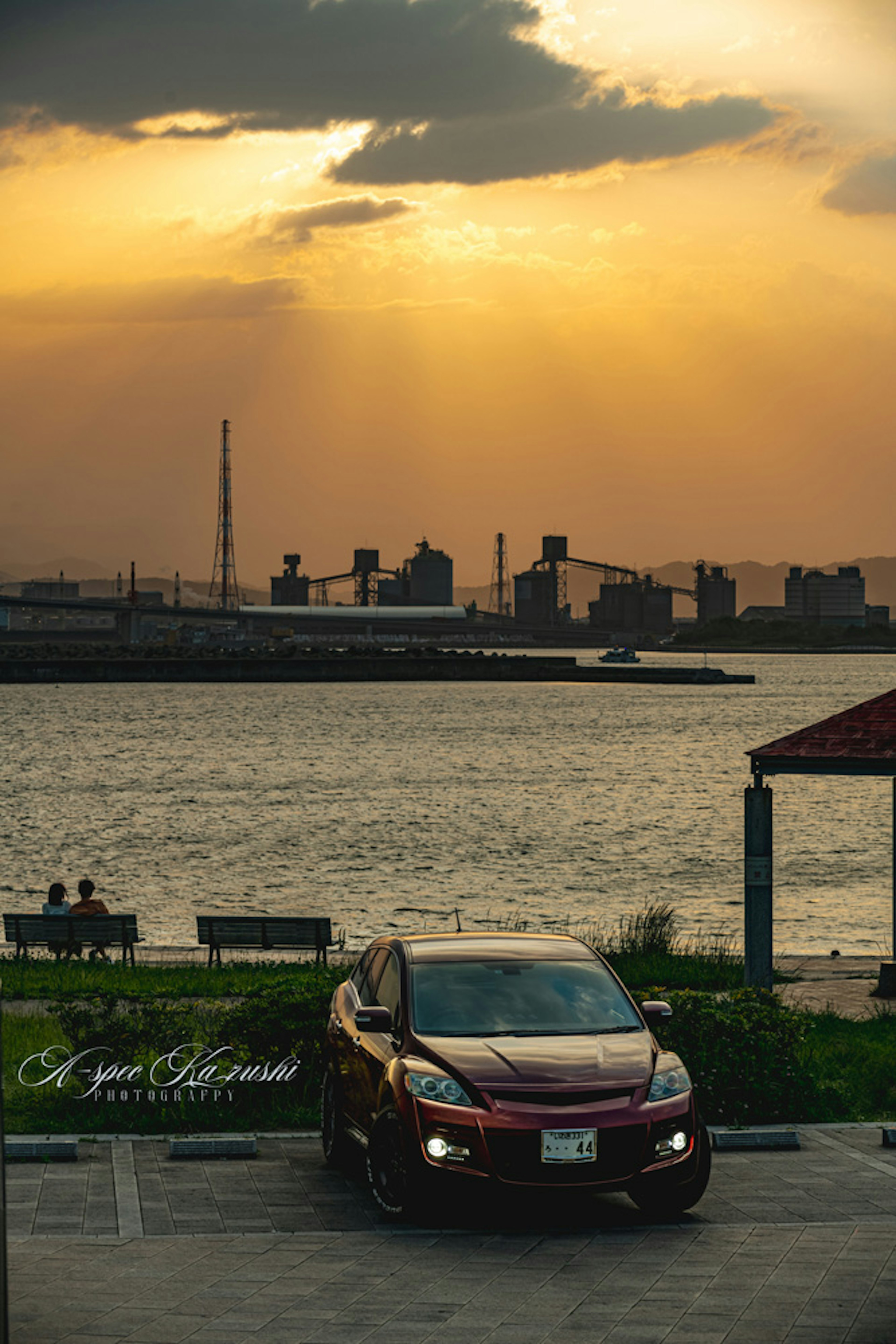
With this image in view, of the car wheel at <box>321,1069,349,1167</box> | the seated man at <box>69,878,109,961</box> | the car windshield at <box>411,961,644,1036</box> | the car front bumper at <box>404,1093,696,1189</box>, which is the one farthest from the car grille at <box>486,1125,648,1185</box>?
the seated man at <box>69,878,109,961</box>

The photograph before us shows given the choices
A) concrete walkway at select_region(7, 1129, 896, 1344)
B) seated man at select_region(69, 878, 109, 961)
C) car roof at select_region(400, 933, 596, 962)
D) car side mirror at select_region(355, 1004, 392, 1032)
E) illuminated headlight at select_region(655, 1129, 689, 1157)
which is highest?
car roof at select_region(400, 933, 596, 962)

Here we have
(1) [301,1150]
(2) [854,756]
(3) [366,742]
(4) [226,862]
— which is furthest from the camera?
(3) [366,742]

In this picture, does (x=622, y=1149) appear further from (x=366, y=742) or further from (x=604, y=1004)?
(x=366, y=742)

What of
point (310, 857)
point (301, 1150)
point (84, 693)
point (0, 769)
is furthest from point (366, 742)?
point (301, 1150)

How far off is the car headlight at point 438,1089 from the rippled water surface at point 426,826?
65.0ft

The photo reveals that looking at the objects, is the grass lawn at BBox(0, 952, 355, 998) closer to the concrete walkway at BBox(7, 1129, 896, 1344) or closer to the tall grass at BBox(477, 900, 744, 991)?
the tall grass at BBox(477, 900, 744, 991)

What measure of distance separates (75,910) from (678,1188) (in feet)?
54.0

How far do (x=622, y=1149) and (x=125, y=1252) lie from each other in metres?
2.81

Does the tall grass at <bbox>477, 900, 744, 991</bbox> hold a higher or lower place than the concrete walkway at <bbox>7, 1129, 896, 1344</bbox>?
lower

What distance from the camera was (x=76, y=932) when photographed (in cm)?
2216

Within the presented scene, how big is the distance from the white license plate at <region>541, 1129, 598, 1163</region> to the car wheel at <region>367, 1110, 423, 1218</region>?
0.74m

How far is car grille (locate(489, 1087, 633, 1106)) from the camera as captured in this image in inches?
334

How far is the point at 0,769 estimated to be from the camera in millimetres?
81875

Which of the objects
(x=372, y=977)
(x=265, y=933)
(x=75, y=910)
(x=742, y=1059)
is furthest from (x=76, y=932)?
(x=742, y=1059)
